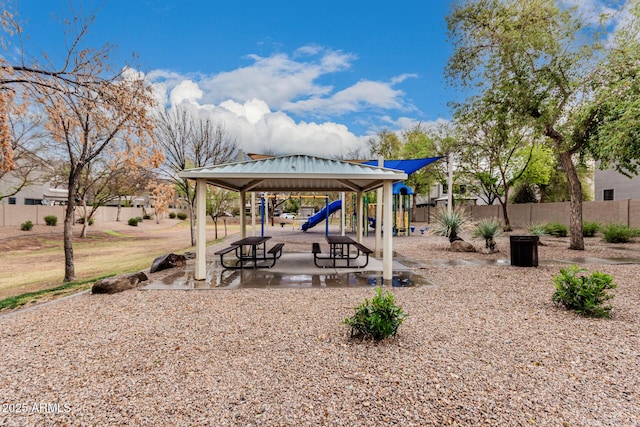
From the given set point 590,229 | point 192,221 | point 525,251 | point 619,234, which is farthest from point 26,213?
point 590,229

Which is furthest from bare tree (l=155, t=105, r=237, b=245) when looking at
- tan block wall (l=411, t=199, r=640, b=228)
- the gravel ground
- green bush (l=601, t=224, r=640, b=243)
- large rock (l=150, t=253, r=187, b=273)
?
green bush (l=601, t=224, r=640, b=243)

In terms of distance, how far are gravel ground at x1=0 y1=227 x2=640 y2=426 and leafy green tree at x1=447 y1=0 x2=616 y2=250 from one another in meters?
7.51

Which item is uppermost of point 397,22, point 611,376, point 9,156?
point 397,22

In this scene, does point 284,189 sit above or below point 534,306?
above

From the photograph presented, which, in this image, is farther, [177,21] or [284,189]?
[284,189]

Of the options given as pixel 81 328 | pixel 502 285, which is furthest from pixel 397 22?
pixel 81 328

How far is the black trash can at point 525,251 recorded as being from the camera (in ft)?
26.7

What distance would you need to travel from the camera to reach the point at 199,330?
13.2 feet

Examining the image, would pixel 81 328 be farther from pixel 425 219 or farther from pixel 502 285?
pixel 425 219

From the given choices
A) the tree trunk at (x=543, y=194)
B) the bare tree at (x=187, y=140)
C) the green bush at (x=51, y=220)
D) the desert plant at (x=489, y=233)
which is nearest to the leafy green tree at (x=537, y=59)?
the desert plant at (x=489, y=233)

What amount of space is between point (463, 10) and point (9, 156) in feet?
41.7

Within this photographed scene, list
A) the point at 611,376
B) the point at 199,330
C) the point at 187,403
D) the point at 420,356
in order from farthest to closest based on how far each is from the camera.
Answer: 1. the point at 199,330
2. the point at 420,356
3. the point at 611,376
4. the point at 187,403

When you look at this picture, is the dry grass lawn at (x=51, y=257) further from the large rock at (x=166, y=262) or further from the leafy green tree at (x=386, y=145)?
the leafy green tree at (x=386, y=145)

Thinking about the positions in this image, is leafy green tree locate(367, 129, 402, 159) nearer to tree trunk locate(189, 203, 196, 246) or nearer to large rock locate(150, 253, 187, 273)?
tree trunk locate(189, 203, 196, 246)
